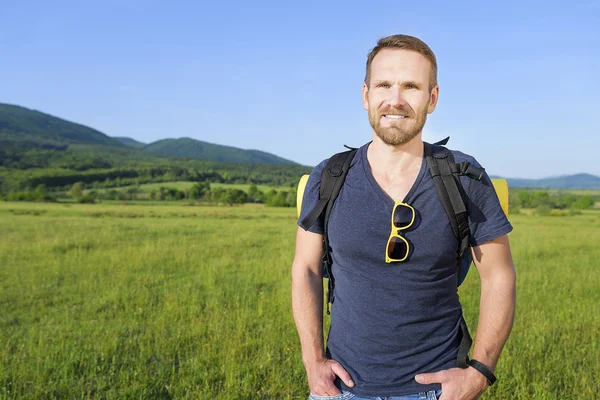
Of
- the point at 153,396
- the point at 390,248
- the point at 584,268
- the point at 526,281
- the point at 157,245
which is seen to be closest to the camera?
the point at 390,248

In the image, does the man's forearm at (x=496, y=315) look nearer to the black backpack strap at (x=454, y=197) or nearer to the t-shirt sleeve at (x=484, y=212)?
the black backpack strap at (x=454, y=197)

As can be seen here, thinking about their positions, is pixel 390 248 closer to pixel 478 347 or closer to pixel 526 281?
pixel 478 347

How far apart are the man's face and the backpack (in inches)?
7.4

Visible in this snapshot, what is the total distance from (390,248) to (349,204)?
0.94ft

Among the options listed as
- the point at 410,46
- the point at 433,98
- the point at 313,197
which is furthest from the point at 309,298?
the point at 410,46

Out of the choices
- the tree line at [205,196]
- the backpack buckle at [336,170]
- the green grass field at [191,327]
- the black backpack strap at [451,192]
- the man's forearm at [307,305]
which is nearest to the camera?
the black backpack strap at [451,192]

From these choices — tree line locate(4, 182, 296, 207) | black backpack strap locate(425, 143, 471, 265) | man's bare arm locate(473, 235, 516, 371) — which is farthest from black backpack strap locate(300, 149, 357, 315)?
tree line locate(4, 182, 296, 207)

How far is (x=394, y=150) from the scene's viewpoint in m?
2.38

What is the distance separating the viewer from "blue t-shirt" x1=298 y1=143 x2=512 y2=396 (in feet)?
7.42

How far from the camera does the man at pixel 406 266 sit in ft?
7.44

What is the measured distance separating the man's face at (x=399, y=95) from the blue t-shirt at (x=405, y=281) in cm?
22

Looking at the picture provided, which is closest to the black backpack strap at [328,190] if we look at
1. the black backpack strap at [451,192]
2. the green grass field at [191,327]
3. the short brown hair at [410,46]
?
the black backpack strap at [451,192]

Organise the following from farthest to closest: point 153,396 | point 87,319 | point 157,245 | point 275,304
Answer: point 157,245
point 275,304
point 87,319
point 153,396

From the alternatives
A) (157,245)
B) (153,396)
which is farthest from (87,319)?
(157,245)
